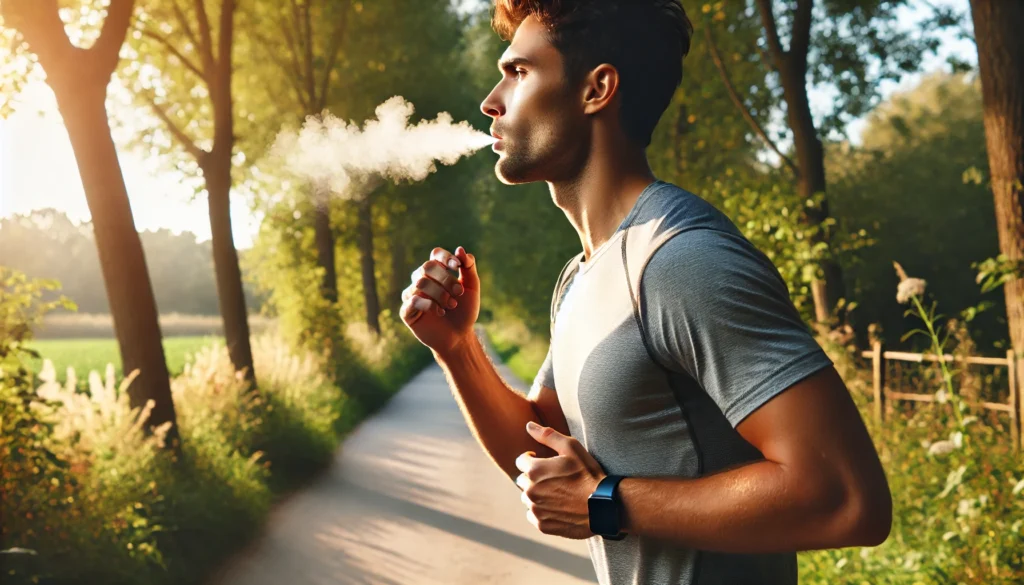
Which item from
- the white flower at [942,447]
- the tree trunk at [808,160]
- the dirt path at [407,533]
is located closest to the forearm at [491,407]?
the white flower at [942,447]

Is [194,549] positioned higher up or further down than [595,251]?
further down

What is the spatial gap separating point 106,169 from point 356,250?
84.7 feet

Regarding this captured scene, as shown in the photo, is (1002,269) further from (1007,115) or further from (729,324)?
(729,324)

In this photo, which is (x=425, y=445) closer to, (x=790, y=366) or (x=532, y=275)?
(x=790, y=366)

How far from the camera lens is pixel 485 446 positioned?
2252 millimetres

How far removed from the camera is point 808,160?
1059cm

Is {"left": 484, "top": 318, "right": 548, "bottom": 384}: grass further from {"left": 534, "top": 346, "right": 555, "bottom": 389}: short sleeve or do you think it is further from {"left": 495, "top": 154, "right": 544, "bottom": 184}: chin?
{"left": 495, "top": 154, "right": 544, "bottom": 184}: chin

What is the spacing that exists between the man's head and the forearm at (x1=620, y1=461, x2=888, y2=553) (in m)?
0.68

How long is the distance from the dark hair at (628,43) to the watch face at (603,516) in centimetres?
72

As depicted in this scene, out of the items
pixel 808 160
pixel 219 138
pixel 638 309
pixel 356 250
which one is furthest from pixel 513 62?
pixel 356 250

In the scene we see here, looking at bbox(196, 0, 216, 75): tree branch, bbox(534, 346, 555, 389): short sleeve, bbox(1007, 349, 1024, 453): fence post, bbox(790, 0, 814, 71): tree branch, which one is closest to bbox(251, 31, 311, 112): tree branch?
bbox(196, 0, 216, 75): tree branch

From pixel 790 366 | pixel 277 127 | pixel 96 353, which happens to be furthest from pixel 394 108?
pixel 96 353

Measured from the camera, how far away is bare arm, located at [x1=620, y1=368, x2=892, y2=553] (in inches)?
54.2

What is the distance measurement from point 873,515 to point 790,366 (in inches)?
9.9
